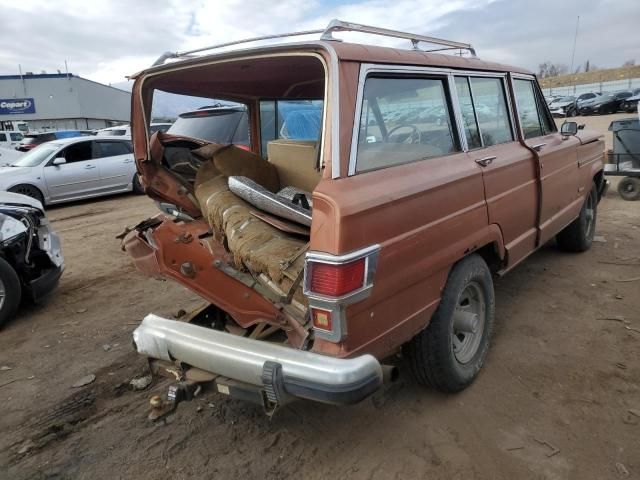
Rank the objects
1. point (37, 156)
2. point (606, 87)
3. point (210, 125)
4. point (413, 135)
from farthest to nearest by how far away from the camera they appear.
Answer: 1. point (606, 87)
2. point (37, 156)
3. point (210, 125)
4. point (413, 135)

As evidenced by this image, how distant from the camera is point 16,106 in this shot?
43688 mm

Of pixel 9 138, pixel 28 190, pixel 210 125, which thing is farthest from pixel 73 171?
pixel 9 138

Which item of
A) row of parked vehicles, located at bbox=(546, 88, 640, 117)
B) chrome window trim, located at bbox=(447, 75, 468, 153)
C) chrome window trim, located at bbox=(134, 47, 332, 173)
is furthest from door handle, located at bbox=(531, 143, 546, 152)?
row of parked vehicles, located at bbox=(546, 88, 640, 117)

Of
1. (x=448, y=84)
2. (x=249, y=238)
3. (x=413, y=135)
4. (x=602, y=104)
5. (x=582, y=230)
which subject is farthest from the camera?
(x=602, y=104)

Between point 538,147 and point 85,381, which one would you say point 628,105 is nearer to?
point 538,147

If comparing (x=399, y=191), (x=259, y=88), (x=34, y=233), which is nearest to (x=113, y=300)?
(x=34, y=233)

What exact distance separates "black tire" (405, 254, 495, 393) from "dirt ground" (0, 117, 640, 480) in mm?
154

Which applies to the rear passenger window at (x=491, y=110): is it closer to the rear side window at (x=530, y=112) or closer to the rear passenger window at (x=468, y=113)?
the rear passenger window at (x=468, y=113)

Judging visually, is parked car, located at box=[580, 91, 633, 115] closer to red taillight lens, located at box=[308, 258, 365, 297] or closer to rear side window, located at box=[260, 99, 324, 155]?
rear side window, located at box=[260, 99, 324, 155]

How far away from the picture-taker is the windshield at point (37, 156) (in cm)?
1092

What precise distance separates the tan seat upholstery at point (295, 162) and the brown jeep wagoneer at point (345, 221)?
13 millimetres

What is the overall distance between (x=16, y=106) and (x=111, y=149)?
1578 inches

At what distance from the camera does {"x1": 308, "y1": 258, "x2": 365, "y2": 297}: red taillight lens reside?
2086 millimetres

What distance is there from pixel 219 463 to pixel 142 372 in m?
1.26
